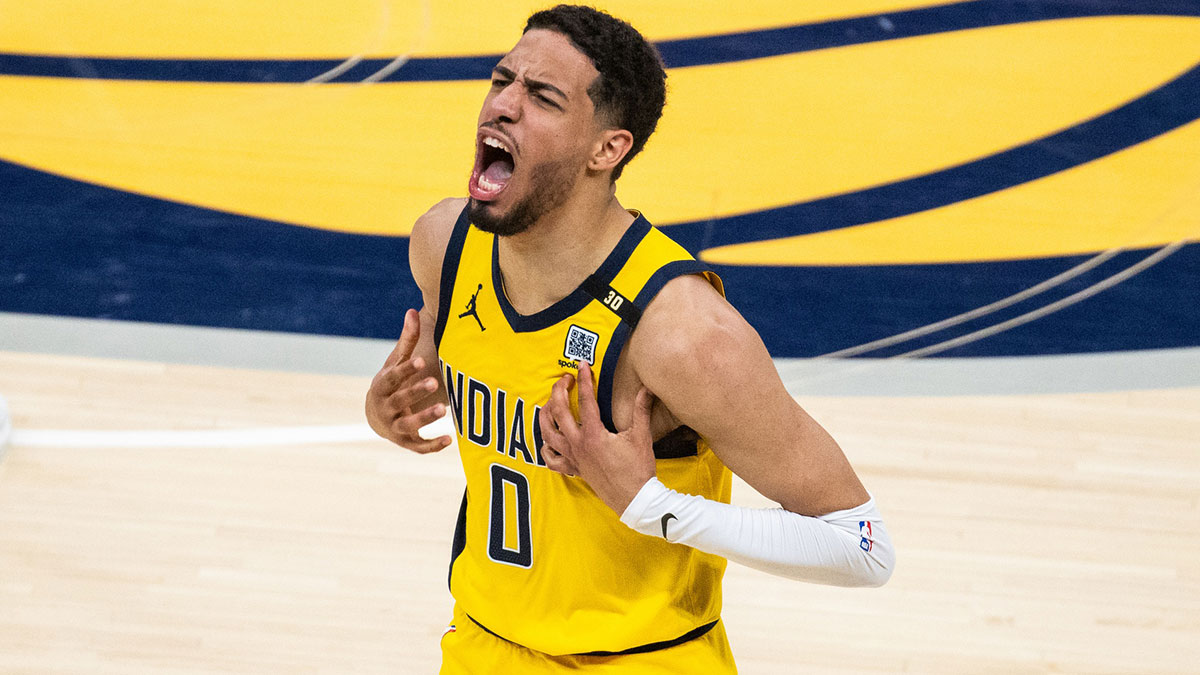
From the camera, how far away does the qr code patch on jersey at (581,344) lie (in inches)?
86.1

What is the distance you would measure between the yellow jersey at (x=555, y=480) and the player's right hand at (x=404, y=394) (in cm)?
6

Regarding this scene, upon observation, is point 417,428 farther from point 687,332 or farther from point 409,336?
point 687,332

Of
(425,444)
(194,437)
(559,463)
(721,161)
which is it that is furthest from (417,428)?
(721,161)

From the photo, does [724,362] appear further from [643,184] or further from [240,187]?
[240,187]

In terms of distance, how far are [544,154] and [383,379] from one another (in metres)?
0.56

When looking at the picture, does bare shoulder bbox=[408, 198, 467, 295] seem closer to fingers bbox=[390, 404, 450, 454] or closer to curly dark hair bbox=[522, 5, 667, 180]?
fingers bbox=[390, 404, 450, 454]

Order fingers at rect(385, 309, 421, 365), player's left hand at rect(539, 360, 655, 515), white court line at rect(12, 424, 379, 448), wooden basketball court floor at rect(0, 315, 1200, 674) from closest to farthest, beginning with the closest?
1. player's left hand at rect(539, 360, 655, 515)
2. fingers at rect(385, 309, 421, 365)
3. wooden basketball court floor at rect(0, 315, 1200, 674)
4. white court line at rect(12, 424, 379, 448)

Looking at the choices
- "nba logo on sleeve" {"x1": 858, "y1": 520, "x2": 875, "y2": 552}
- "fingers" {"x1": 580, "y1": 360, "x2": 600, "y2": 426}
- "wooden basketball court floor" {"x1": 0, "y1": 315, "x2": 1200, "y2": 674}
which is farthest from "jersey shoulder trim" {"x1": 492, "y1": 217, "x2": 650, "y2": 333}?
"wooden basketball court floor" {"x1": 0, "y1": 315, "x2": 1200, "y2": 674}

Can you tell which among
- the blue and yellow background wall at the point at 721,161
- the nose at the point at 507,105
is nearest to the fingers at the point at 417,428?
the nose at the point at 507,105

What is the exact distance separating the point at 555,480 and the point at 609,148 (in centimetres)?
59

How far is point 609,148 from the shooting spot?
220 cm

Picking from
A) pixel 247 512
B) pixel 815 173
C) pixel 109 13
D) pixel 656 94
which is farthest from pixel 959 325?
pixel 109 13

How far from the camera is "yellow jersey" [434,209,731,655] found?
221 cm

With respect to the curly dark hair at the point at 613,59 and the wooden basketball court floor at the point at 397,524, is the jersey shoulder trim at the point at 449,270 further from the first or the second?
the wooden basketball court floor at the point at 397,524
